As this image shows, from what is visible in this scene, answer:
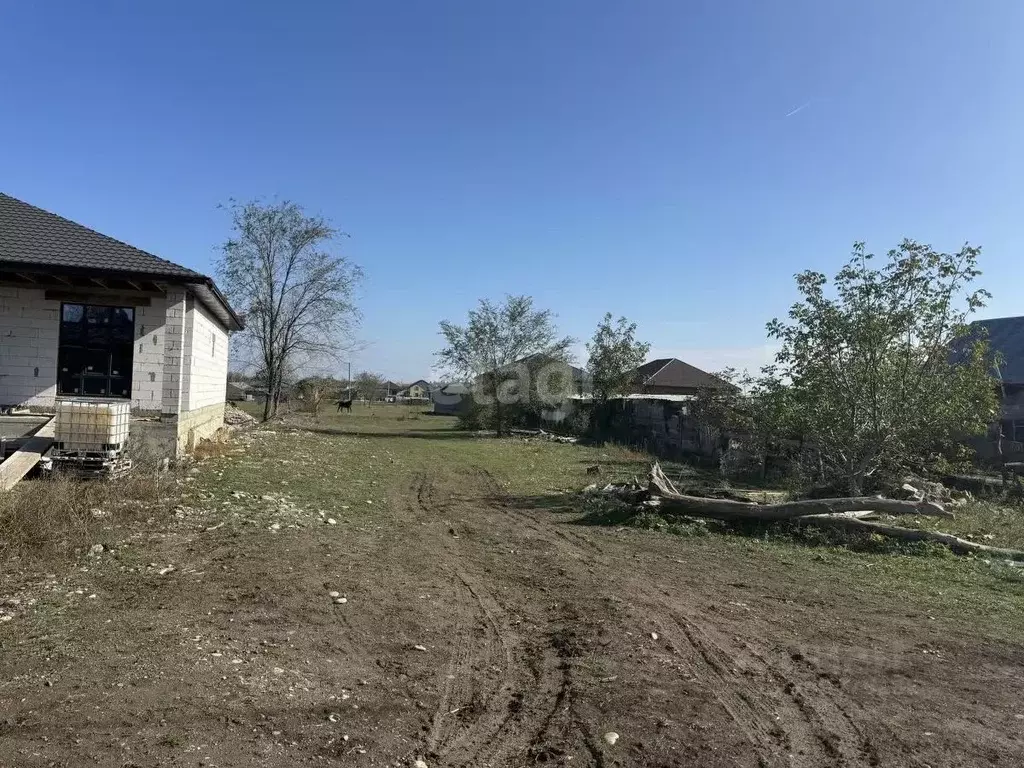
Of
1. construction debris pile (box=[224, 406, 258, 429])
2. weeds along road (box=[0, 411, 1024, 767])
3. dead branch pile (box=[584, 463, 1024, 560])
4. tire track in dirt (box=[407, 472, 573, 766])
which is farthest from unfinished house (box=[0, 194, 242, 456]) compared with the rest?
construction debris pile (box=[224, 406, 258, 429])

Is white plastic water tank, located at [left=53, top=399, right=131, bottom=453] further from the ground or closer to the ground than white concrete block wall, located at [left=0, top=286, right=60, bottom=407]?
closer to the ground

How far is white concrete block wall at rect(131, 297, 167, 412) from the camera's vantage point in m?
13.3

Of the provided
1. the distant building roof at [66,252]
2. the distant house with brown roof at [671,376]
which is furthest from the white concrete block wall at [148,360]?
the distant house with brown roof at [671,376]

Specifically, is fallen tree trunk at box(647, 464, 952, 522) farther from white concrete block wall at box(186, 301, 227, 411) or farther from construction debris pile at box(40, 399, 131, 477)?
white concrete block wall at box(186, 301, 227, 411)

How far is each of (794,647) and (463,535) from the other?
5.07 metres

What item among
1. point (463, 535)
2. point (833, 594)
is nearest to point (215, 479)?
point (463, 535)

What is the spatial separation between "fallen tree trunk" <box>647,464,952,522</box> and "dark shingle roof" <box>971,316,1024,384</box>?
53.3 feet

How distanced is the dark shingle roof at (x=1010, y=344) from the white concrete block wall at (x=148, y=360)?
24693 millimetres

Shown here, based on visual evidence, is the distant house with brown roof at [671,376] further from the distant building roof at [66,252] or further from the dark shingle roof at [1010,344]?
the distant building roof at [66,252]

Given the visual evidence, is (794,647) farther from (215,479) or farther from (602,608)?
(215,479)

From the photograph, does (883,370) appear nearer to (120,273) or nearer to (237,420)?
(120,273)

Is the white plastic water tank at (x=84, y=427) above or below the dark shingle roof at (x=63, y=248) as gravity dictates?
below

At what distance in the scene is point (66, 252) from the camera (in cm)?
1273

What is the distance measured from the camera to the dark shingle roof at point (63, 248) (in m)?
12.2
